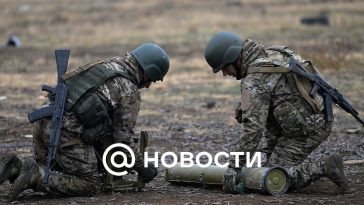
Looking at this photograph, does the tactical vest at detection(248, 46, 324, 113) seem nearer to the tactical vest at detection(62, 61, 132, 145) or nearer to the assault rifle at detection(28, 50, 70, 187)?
the tactical vest at detection(62, 61, 132, 145)

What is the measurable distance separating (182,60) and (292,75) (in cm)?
1407

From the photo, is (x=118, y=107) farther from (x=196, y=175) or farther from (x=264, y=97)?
(x=264, y=97)

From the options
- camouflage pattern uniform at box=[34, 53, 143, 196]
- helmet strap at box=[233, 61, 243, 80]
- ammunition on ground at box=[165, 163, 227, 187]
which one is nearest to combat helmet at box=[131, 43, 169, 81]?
camouflage pattern uniform at box=[34, 53, 143, 196]

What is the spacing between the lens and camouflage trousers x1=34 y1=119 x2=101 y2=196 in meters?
8.36

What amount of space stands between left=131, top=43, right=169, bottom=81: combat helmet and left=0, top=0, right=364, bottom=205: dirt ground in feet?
3.81

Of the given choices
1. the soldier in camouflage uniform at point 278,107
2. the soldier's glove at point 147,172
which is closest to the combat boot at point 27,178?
the soldier's glove at point 147,172

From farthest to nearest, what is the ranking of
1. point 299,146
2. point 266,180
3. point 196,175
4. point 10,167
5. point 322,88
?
point 196,175 → point 299,146 → point 322,88 → point 266,180 → point 10,167

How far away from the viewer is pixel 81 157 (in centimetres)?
841

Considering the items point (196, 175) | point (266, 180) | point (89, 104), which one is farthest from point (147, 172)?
point (266, 180)

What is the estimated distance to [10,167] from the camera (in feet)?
26.5

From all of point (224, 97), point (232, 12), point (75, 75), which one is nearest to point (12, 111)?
point (224, 97)

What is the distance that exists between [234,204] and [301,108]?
1299 millimetres

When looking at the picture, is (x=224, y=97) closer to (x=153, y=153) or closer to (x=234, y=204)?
(x=153, y=153)

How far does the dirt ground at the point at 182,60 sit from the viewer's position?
29.9 feet
